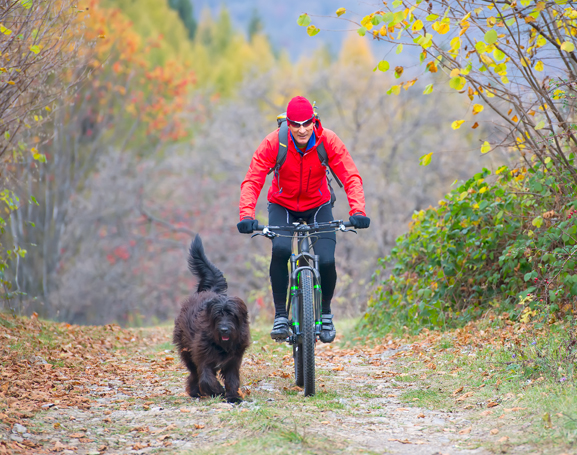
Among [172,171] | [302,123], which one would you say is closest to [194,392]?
[302,123]

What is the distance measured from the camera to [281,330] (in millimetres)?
4840

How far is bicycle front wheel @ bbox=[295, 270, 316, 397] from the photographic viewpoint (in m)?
4.66

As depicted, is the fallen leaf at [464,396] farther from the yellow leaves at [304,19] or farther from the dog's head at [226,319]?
the yellow leaves at [304,19]

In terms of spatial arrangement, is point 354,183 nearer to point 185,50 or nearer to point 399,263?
point 399,263

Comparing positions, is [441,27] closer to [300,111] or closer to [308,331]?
[300,111]

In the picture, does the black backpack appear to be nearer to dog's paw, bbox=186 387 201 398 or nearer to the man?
the man

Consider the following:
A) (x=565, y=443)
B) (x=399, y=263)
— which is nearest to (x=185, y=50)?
(x=399, y=263)

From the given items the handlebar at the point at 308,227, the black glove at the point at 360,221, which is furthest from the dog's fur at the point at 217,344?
the black glove at the point at 360,221

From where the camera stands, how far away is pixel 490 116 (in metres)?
21.5

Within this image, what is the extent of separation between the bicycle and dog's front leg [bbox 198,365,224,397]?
69 cm

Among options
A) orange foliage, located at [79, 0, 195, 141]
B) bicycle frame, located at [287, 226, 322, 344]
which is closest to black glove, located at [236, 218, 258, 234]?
bicycle frame, located at [287, 226, 322, 344]

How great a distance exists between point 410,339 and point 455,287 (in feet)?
2.97

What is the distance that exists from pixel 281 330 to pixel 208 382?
74 centimetres

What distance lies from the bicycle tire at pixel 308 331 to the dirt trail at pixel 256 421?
0.53 ft
